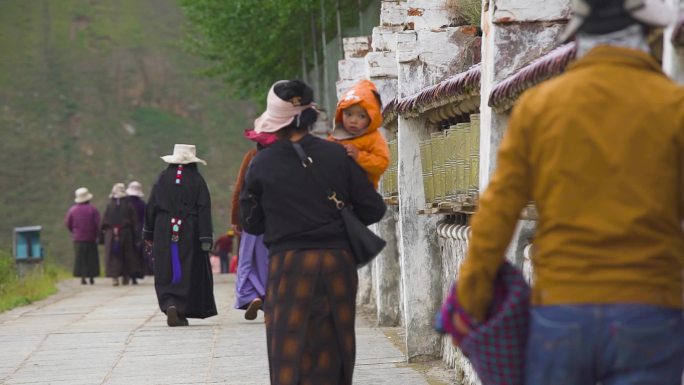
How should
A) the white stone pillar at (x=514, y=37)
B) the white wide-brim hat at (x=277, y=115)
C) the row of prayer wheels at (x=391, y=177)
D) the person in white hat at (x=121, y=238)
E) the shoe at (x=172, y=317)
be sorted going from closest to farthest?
the white wide-brim hat at (x=277, y=115)
the white stone pillar at (x=514, y=37)
the row of prayer wheels at (x=391, y=177)
the shoe at (x=172, y=317)
the person in white hat at (x=121, y=238)

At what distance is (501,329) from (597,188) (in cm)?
52

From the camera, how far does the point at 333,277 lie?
6.77 meters

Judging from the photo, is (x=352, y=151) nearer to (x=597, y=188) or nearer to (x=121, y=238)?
(x=597, y=188)

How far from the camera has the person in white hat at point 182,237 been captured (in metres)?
15.5

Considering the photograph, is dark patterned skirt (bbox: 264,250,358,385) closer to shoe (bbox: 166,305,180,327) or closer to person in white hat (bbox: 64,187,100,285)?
shoe (bbox: 166,305,180,327)

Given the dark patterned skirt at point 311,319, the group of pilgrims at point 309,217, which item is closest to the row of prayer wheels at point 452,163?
the group of pilgrims at point 309,217

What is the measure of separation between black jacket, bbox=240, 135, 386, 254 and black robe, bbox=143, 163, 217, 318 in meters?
8.72

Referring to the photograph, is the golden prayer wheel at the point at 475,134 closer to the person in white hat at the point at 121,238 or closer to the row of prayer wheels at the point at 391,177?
the row of prayer wheels at the point at 391,177

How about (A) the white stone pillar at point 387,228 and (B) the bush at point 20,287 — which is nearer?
(A) the white stone pillar at point 387,228

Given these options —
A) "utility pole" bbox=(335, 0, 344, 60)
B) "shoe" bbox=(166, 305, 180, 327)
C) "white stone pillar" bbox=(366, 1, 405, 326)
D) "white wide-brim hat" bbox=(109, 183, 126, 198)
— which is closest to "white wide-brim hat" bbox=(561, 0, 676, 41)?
"white stone pillar" bbox=(366, 1, 405, 326)

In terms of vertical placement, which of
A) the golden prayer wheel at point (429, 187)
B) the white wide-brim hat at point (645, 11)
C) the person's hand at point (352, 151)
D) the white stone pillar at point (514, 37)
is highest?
the white stone pillar at point (514, 37)

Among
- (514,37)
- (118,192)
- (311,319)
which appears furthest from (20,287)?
(311,319)

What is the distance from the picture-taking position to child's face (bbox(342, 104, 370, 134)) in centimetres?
718

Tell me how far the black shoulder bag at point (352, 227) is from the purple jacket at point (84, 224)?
904 inches
